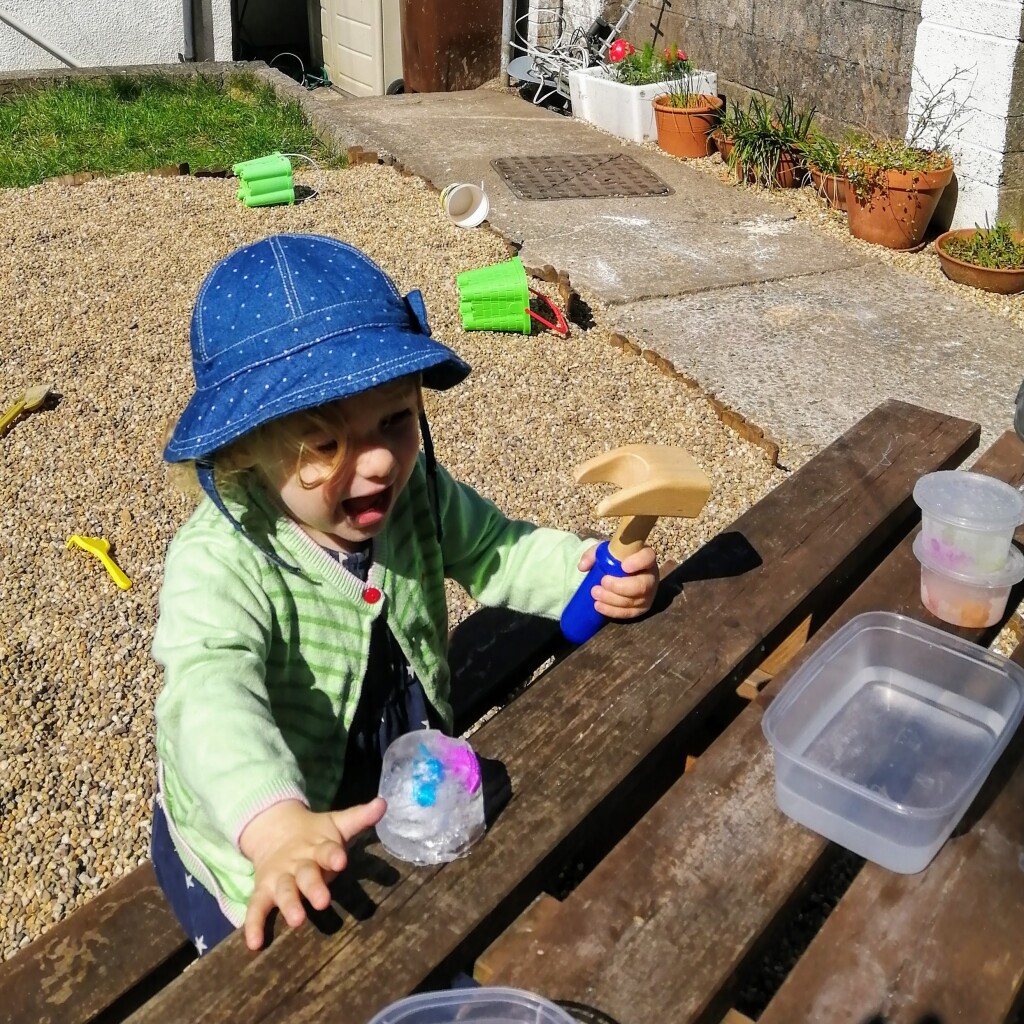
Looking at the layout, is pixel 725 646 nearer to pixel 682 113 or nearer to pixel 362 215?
pixel 362 215

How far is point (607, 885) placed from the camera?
4.05 ft

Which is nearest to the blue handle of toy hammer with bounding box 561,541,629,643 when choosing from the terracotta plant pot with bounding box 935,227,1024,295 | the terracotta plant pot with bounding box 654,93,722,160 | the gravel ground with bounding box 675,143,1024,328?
the gravel ground with bounding box 675,143,1024,328

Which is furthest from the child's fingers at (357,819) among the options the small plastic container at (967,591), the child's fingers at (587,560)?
the small plastic container at (967,591)

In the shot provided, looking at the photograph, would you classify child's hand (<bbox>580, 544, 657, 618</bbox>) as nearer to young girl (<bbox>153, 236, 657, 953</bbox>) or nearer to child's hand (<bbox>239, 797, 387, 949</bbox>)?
young girl (<bbox>153, 236, 657, 953</bbox>)

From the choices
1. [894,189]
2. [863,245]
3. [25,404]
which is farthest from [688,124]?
[25,404]

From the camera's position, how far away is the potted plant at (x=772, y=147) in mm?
6180

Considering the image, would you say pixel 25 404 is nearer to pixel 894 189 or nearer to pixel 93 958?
pixel 93 958

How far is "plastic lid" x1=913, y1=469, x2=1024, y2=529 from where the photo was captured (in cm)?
174

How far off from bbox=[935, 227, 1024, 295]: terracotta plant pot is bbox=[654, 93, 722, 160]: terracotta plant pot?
205cm

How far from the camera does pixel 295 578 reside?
5.21 feet

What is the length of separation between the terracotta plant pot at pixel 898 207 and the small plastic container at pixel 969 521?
12.6 feet

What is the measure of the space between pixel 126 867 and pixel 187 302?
10.2 ft

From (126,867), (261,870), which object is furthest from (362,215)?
(261,870)

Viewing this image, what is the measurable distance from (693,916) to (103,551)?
8.39 feet
